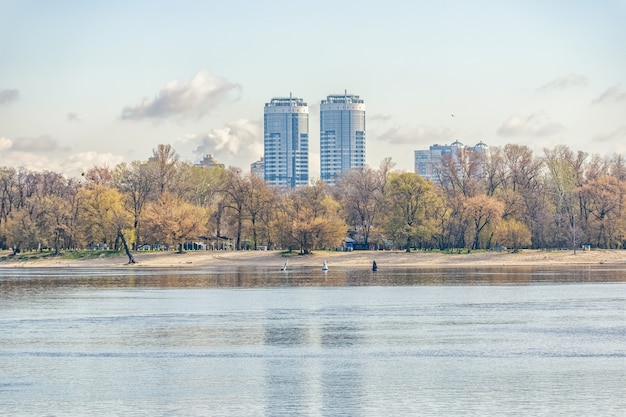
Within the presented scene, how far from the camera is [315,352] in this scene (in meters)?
41.2

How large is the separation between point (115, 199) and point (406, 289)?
206 feet

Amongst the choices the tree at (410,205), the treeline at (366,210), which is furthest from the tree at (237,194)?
the tree at (410,205)

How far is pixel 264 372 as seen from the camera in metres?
36.2

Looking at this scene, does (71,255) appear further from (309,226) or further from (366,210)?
(366,210)

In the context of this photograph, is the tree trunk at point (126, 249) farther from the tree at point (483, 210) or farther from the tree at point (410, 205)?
the tree at point (483, 210)

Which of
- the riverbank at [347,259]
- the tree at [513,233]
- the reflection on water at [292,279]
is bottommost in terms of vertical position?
the reflection on water at [292,279]

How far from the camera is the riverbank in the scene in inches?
4943

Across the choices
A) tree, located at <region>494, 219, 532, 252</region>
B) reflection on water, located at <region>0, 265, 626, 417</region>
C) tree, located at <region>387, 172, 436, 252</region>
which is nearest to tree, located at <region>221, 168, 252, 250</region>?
tree, located at <region>387, 172, 436, 252</region>

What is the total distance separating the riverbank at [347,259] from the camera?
412 ft

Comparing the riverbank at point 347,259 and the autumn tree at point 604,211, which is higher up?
the autumn tree at point 604,211

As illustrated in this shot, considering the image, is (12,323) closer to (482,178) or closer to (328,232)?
(328,232)

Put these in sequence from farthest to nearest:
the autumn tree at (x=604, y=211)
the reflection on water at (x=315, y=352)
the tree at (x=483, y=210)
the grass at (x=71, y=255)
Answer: the grass at (x=71, y=255)
the autumn tree at (x=604, y=211)
the tree at (x=483, y=210)
the reflection on water at (x=315, y=352)

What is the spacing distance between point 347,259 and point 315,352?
86879mm

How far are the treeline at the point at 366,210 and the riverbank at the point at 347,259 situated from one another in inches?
71.2
